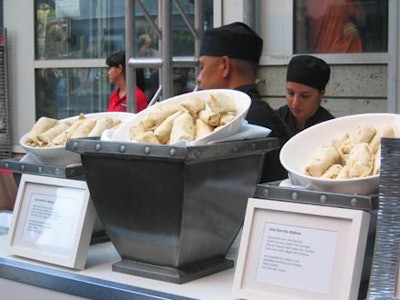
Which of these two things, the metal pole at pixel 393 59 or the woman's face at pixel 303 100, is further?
the metal pole at pixel 393 59

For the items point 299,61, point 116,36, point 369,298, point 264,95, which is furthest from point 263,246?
point 116,36

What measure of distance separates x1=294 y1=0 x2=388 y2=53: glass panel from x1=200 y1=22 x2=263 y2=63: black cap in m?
2.53

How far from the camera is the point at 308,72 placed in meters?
3.41

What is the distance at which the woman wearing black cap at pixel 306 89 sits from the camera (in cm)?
341

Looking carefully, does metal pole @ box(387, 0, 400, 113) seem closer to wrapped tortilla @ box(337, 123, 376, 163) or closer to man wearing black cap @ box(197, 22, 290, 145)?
man wearing black cap @ box(197, 22, 290, 145)

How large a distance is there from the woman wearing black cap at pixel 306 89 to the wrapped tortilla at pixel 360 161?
2.05m

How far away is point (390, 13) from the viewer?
177 inches

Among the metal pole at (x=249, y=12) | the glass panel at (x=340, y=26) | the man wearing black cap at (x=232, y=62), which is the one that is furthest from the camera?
the metal pole at (x=249, y=12)

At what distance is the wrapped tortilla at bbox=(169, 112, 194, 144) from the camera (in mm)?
1479

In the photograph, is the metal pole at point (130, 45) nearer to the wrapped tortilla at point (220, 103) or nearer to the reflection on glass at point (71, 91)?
the reflection on glass at point (71, 91)

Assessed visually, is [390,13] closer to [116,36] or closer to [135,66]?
[135,66]

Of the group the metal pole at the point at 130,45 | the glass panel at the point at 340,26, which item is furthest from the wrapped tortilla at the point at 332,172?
the glass panel at the point at 340,26

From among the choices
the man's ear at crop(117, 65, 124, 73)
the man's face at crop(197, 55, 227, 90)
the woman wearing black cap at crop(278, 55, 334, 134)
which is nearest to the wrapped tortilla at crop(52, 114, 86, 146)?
the man's face at crop(197, 55, 227, 90)

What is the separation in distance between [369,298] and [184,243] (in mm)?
432
